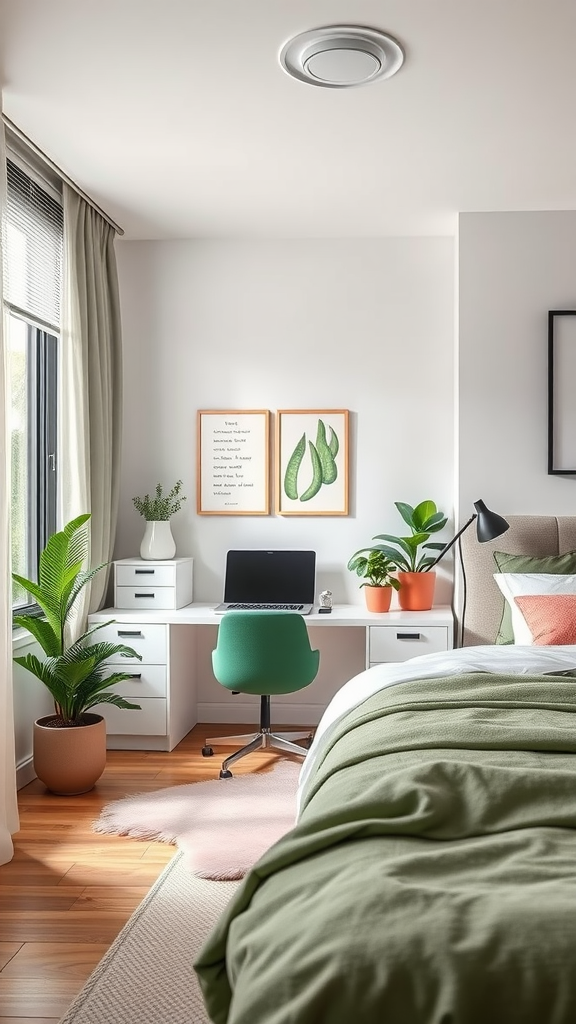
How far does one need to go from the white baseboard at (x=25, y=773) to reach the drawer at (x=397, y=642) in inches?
63.0

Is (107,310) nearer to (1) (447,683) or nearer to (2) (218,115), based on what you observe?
(2) (218,115)

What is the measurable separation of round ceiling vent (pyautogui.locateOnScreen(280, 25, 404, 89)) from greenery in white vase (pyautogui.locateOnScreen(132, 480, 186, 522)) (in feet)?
7.75

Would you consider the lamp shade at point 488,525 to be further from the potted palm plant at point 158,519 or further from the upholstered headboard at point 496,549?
the potted palm plant at point 158,519

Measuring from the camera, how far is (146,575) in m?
4.57

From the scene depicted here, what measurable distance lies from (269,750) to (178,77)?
3.00m

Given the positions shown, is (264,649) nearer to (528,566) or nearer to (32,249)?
(528,566)

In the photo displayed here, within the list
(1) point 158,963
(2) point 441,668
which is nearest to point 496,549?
(2) point 441,668

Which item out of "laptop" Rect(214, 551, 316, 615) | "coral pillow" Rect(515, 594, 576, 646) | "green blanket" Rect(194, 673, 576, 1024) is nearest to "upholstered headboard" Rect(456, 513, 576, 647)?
"coral pillow" Rect(515, 594, 576, 646)

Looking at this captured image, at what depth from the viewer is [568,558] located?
13.4 ft

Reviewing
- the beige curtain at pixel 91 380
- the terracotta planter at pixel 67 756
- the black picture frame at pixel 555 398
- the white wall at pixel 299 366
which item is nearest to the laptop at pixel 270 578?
the white wall at pixel 299 366

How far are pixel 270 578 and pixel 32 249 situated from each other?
197cm

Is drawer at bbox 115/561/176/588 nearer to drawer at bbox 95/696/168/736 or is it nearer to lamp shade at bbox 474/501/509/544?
drawer at bbox 95/696/168/736

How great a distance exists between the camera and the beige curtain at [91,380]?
4215 mm

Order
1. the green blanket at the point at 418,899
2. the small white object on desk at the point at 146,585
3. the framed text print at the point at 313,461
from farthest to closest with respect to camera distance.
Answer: the framed text print at the point at 313,461 → the small white object on desk at the point at 146,585 → the green blanket at the point at 418,899
